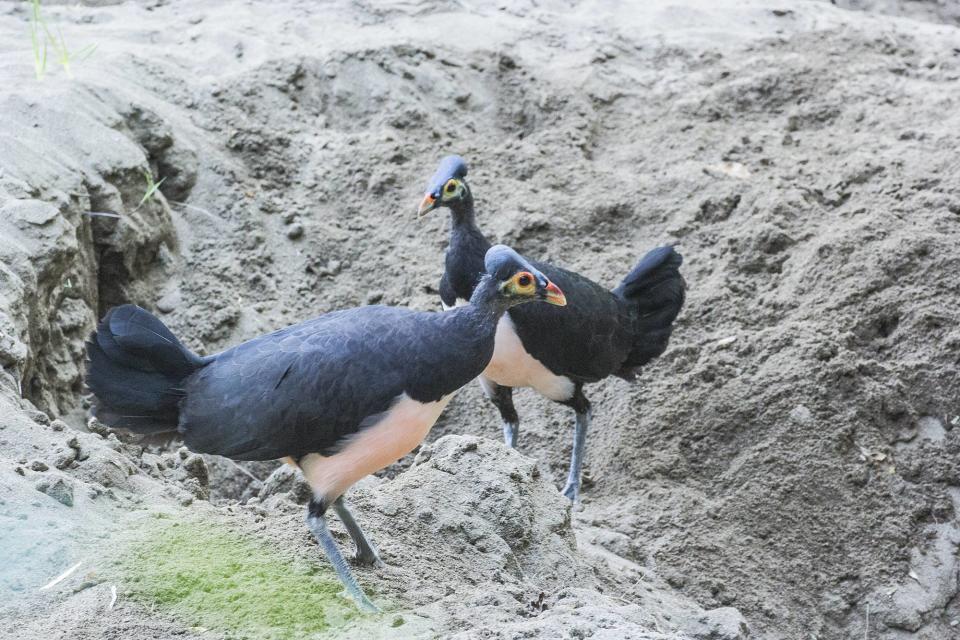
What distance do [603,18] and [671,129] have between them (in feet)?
5.35

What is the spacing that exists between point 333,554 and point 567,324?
6.72 ft

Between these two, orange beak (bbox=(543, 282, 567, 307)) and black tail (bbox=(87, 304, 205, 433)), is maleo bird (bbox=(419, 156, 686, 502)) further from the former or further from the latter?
black tail (bbox=(87, 304, 205, 433))

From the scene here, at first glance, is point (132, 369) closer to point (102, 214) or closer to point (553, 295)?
point (553, 295)

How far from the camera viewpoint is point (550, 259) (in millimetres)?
6828

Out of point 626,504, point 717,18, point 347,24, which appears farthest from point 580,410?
point 717,18

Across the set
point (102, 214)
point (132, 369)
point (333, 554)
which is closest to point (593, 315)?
point (333, 554)

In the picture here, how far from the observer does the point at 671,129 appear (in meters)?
7.69

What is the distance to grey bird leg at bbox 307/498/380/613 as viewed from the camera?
3.64 metres

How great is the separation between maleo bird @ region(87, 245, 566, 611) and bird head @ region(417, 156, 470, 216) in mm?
1473

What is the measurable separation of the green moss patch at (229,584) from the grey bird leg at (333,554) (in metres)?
0.05

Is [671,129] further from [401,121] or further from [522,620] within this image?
[522,620]

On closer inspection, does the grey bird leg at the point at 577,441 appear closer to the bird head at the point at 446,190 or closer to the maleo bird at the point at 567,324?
the maleo bird at the point at 567,324

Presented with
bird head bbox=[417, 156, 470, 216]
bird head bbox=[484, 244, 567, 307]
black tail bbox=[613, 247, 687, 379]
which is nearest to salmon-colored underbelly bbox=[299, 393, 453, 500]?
bird head bbox=[484, 244, 567, 307]

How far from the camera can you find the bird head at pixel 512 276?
3934 millimetres
